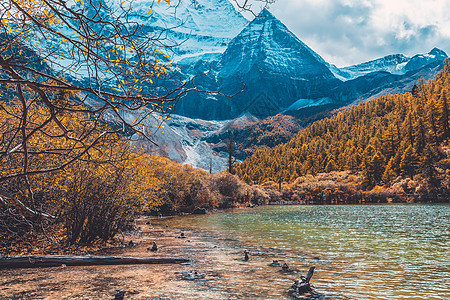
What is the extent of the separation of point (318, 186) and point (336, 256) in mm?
74654

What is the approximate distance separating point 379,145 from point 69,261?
106 meters

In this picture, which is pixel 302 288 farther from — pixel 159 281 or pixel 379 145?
pixel 379 145

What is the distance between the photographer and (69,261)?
987 centimetres

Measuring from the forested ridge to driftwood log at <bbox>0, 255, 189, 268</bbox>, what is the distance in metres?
71.1

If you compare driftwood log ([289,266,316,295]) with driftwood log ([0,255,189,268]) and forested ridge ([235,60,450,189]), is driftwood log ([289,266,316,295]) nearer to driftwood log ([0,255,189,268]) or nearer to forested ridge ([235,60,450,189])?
driftwood log ([0,255,189,268])

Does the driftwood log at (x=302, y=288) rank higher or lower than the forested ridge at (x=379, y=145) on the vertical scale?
lower

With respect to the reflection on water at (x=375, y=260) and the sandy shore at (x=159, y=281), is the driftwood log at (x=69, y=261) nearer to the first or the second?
the sandy shore at (x=159, y=281)

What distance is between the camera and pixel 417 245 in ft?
47.2

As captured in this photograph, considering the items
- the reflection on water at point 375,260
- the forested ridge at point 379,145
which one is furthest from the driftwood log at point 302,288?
the forested ridge at point 379,145

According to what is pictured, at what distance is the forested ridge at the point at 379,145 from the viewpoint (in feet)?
255

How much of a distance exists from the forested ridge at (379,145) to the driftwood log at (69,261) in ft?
233

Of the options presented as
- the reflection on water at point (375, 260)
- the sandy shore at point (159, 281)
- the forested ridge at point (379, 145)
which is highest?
the forested ridge at point (379, 145)

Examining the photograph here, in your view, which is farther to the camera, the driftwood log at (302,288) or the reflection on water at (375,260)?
the reflection on water at (375,260)

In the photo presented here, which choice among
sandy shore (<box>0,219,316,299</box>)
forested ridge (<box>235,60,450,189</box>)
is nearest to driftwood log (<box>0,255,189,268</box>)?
sandy shore (<box>0,219,316,299</box>)
